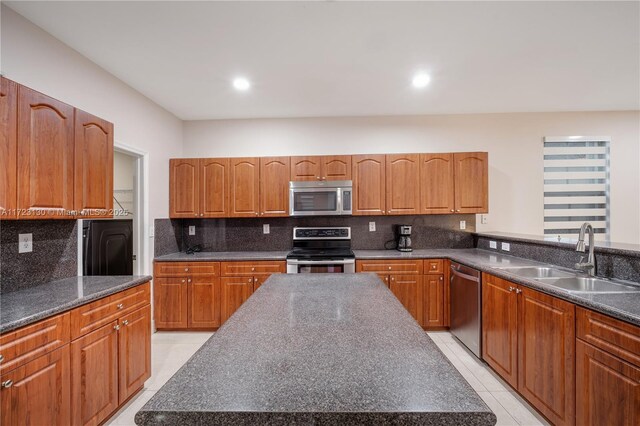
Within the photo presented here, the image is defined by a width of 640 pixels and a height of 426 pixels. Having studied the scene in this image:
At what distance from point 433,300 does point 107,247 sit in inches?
139

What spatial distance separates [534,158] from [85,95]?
199 inches

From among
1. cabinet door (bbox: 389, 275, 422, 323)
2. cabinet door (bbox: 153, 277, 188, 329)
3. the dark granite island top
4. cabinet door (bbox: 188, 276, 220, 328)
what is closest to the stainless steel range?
cabinet door (bbox: 389, 275, 422, 323)

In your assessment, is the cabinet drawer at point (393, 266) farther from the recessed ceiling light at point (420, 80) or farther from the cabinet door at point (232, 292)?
the recessed ceiling light at point (420, 80)

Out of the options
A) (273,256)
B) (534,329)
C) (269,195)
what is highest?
(269,195)

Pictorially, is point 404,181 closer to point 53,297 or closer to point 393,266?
point 393,266

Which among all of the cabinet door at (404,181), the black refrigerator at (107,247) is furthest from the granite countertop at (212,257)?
the cabinet door at (404,181)

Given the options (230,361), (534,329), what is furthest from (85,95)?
(534,329)

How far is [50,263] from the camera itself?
1.93 metres

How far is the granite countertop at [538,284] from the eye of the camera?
1.34 m

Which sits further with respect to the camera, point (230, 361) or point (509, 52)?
point (509, 52)

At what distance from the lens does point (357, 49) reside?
7.25ft

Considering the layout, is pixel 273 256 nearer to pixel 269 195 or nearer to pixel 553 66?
pixel 269 195

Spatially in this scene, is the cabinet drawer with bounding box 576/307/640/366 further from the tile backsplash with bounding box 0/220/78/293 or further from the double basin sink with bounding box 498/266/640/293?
the tile backsplash with bounding box 0/220/78/293

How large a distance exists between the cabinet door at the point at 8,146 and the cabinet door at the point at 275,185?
2.17 m
